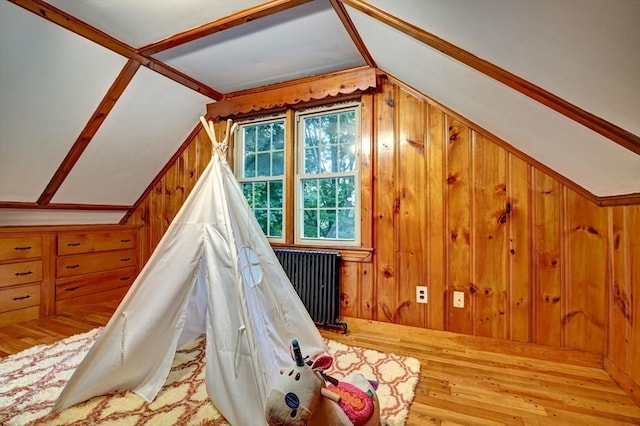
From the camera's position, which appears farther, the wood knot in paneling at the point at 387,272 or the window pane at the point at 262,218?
the window pane at the point at 262,218

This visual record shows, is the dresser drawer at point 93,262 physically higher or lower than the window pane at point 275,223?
lower

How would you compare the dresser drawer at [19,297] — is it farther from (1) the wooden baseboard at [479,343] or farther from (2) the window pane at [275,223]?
(1) the wooden baseboard at [479,343]

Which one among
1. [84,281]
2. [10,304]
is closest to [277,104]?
[84,281]

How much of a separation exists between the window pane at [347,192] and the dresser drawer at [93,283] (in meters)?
2.89

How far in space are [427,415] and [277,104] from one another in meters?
2.68

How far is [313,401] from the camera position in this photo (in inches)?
35.1

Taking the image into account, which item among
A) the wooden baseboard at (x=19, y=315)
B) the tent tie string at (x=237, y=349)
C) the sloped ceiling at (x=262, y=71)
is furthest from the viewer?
the wooden baseboard at (x=19, y=315)

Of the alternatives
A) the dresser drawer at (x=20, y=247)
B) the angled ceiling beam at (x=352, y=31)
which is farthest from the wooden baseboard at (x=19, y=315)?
the angled ceiling beam at (x=352, y=31)

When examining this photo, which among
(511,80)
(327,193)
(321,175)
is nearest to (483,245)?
(511,80)

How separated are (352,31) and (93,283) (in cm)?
370

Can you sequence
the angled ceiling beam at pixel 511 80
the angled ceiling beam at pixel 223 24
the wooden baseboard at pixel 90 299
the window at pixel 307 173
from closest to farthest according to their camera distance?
the angled ceiling beam at pixel 511 80, the angled ceiling beam at pixel 223 24, the window at pixel 307 173, the wooden baseboard at pixel 90 299

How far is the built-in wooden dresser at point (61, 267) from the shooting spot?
2.64 meters

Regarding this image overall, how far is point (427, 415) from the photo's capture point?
1429 mm

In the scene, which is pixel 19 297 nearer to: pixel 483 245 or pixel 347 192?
pixel 347 192
